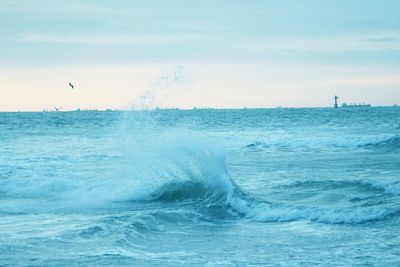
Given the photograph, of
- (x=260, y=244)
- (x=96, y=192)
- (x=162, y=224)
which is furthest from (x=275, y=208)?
(x=96, y=192)

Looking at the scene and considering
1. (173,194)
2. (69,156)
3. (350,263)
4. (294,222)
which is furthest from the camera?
(69,156)

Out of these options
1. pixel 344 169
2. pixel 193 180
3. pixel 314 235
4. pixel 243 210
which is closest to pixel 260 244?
pixel 314 235

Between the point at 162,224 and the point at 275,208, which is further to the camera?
the point at 275,208

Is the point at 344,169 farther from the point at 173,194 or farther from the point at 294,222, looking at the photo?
the point at 294,222

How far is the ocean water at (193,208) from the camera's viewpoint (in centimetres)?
970

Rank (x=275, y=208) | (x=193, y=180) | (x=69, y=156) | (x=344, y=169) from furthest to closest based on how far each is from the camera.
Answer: (x=69, y=156)
(x=344, y=169)
(x=193, y=180)
(x=275, y=208)

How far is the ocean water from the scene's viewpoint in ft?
31.8

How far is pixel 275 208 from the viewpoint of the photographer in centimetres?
1403

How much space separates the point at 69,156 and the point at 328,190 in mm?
17764

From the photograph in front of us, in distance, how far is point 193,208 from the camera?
15.3 metres

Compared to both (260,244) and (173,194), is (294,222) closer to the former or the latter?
(260,244)

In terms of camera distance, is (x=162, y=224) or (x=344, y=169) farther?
(x=344, y=169)

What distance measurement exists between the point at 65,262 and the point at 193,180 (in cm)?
971

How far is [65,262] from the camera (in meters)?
9.17
